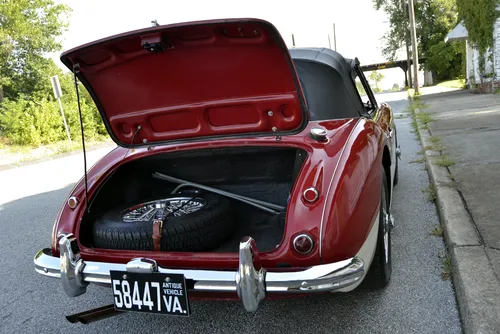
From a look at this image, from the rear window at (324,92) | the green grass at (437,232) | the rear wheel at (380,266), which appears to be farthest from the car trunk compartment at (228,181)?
the green grass at (437,232)

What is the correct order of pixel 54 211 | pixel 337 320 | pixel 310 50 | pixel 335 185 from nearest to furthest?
pixel 335 185 < pixel 337 320 < pixel 310 50 < pixel 54 211

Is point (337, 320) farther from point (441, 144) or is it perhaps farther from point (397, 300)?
point (441, 144)

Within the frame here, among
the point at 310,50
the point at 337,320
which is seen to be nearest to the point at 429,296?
the point at 337,320

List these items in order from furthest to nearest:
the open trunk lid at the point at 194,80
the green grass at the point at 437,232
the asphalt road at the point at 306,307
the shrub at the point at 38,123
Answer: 1. the shrub at the point at 38,123
2. the green grass at the point at 437,232
3. the asphalt road at the point at 306,307
4. the open trunk lid at the point at 194,80

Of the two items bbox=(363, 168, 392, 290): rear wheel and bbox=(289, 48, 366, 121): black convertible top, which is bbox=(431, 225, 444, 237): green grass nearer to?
bbox=(363, 168, 392, 290): rear wheel

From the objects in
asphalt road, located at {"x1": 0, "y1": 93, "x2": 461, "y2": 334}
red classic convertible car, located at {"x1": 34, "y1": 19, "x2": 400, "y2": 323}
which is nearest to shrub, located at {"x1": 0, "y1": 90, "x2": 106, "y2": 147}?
asphalt road, located at {"x1": 0, "y1": 93, "x2": 461, "y2": 334}

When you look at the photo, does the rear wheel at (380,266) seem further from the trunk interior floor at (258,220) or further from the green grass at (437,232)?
the green grass at (437,232)

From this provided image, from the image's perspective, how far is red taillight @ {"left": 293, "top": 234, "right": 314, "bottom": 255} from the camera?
1937 millimetres

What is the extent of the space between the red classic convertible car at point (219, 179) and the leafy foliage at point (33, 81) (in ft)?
49.7

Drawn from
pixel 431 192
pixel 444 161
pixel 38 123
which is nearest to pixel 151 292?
pixel 431 192

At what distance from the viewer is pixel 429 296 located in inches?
96.7

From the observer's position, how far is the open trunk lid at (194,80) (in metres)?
2.13

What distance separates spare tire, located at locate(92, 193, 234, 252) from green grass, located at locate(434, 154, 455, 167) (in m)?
3.57

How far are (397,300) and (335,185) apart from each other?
915mm
